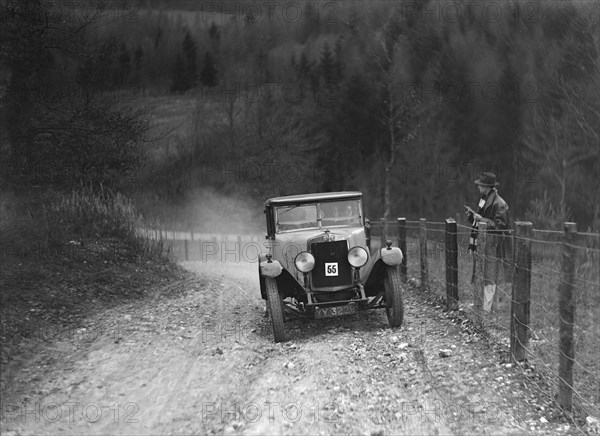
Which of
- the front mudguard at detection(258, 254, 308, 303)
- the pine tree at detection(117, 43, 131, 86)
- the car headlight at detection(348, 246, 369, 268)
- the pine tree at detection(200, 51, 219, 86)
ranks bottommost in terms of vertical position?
the front mudguard at detection(258, 254, 308, 303)

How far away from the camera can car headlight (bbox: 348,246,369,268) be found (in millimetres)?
7793

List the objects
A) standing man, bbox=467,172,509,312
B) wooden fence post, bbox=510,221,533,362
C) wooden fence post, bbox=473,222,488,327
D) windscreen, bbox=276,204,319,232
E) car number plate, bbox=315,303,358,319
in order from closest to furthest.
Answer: wooden fence post, bbox=510,221,533,362 < wooden fence post, bbox=473,222,488,327 < car number plate, bbox=315,303,358,319 < standing man, bbox=467,172,509,312 < windscreen, bbox=276,204,319,232

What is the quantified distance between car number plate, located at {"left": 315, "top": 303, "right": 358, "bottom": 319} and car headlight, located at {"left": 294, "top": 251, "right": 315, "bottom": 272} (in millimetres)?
544

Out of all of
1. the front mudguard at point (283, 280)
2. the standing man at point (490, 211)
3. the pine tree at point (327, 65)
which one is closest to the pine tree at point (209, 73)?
the pine tree at point (327, 65)

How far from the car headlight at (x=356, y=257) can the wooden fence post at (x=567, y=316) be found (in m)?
3.26

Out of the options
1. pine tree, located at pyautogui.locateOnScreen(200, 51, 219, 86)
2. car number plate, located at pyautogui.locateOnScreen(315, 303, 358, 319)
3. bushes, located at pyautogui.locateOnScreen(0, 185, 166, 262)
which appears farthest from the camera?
pine tree, located at pyautogui.locateOnScreen(200, 51, 219, 86)

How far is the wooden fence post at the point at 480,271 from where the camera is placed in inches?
281

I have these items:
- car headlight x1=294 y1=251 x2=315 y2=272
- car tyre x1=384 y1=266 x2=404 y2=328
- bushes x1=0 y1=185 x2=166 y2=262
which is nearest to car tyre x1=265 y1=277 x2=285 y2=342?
car headlight x1=294 y1=251 x2=315 y2=272

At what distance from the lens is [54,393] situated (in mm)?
5270

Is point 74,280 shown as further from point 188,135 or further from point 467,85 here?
point 467,85

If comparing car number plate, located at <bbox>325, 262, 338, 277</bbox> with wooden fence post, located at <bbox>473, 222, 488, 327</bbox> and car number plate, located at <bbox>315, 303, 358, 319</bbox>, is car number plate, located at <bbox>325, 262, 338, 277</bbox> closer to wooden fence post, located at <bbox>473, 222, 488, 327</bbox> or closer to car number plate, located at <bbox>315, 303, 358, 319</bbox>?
car number plate, located at <bbox>315, 303, 358, 319</bbox>

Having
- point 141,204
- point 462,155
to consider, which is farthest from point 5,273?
point 462,155

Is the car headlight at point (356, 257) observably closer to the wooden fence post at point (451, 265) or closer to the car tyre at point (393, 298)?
the car tyre at point (393, 298)

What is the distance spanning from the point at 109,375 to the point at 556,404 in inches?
160
